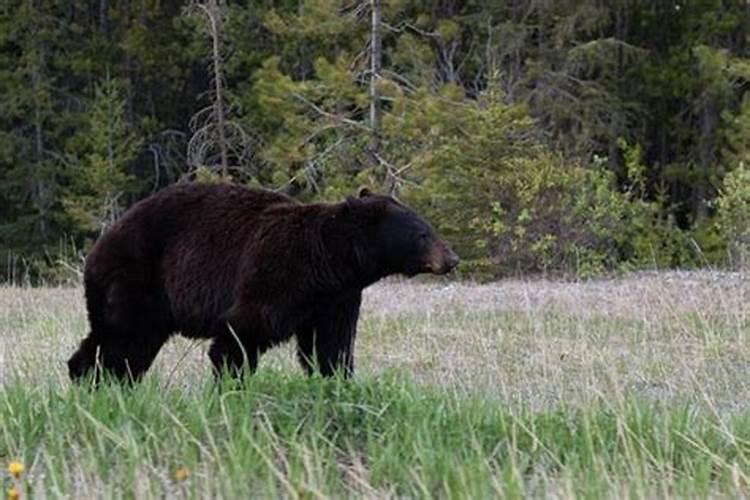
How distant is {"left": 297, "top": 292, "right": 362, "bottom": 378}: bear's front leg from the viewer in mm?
7238

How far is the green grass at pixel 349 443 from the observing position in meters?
4.25

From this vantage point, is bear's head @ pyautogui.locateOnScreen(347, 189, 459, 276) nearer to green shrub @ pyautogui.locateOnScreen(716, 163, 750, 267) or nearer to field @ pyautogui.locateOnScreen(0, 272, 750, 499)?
field @ pyautogui.locateOnScreen(0, 272, 750, 499)

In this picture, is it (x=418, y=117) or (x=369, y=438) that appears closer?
(x=369, y=438)

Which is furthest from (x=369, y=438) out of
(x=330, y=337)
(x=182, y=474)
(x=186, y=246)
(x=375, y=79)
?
(x=375, y=79)

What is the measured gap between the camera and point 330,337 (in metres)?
7.28

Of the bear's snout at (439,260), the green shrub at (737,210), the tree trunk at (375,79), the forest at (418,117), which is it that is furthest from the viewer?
the tree trunk at (375,79)

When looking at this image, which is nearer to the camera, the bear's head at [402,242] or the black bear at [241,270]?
the black bear at [241,270]

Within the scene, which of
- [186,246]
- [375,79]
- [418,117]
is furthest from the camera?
[375,79]

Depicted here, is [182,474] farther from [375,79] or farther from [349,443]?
[375,79]

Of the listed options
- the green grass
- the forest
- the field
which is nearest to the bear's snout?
the field

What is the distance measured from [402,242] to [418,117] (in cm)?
1674

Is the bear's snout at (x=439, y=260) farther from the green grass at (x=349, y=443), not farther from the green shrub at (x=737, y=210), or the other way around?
the green shrub at (x=737, y=210)

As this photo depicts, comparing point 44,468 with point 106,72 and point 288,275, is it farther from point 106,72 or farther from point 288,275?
point 106,72

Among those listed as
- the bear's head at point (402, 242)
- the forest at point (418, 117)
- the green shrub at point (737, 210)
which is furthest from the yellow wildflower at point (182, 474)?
the green shrub at point (737, 210)
